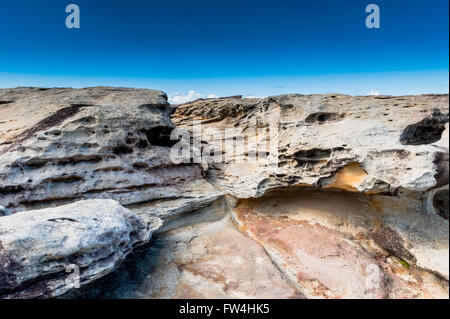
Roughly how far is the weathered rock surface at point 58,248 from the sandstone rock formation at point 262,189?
0.12 m

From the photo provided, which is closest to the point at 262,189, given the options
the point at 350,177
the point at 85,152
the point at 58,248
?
the point at 350,177

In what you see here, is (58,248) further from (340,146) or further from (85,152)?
(340,146)

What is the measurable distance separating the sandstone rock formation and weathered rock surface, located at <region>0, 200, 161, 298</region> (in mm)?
116

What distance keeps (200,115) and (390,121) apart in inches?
300

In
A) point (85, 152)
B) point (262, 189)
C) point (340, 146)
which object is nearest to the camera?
point (340, 146)

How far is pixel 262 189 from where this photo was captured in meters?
6.66

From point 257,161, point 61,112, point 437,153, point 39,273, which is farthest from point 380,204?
point 61,112

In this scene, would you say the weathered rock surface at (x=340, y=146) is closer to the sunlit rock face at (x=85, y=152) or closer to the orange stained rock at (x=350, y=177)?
the orange stained rock at (x=350, y=177)

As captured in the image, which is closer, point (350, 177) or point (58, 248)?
point (58, 248)

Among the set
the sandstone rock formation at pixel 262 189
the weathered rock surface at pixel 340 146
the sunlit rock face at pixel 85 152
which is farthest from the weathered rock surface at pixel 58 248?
the weathered rock surface at pixel 340 146

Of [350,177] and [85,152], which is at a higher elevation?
[85,152]

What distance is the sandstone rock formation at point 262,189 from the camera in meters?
4.46

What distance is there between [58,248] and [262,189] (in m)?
4.97
